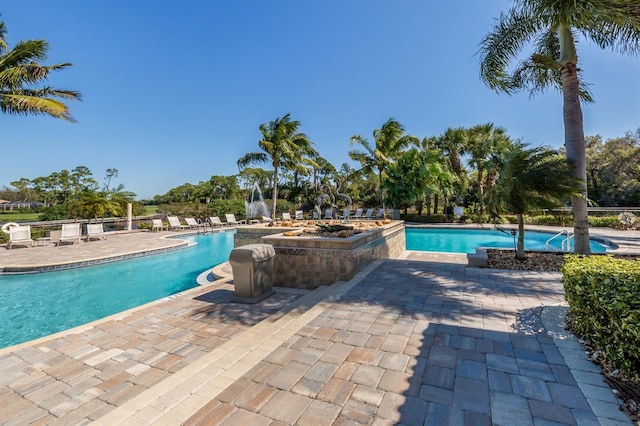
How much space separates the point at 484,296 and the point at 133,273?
9752 mm

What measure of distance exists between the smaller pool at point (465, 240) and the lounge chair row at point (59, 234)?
16.1 m

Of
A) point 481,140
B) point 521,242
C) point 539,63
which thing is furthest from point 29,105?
point 481,140

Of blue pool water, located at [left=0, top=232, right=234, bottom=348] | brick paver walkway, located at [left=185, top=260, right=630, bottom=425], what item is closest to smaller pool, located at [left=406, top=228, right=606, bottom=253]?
brick paver walkway, located at [left=185, top=260, right=630, bottom=425]

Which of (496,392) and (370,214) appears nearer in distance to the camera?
(496,392)

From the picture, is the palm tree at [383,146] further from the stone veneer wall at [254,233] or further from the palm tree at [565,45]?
the stone veneer wall at [254,233]

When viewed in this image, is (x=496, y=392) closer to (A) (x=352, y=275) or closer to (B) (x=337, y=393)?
(B) (x=337, y=393)

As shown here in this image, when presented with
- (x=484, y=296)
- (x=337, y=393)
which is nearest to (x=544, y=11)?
(x=484, y=296)

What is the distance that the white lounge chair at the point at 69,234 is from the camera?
42.6ft

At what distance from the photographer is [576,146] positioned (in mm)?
6051

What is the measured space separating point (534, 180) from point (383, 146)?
1510 cm

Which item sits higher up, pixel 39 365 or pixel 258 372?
pixel 258 372

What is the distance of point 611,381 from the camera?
7.22ft

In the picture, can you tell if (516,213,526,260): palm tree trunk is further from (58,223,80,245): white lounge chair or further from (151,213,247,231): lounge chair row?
(151,213,247,231): lounge chair row

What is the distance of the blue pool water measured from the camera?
5.36m
